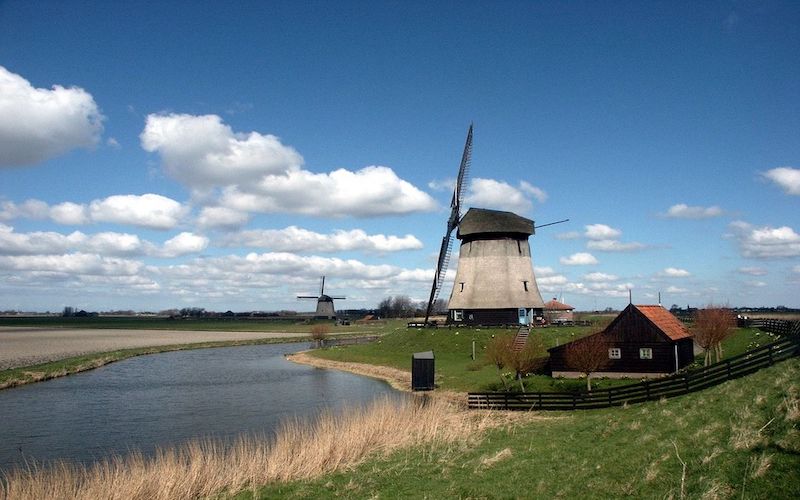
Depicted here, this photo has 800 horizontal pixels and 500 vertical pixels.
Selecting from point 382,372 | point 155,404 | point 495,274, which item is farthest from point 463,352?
point 155,404

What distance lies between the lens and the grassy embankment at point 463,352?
32.7m

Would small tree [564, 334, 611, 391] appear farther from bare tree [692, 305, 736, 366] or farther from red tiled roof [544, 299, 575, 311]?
red tiled roof [544, 299, 575, 311]

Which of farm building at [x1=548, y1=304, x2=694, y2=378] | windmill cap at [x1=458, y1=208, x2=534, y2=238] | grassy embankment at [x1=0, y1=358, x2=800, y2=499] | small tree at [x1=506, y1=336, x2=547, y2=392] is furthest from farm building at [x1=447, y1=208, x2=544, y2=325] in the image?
grassy embankment at [x1=0, y1=358, x2=800, y2=499]

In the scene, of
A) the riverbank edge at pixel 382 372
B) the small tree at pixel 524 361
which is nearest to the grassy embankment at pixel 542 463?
the riverbank edge at pixel 382 372

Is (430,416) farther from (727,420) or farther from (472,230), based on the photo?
(472,230)

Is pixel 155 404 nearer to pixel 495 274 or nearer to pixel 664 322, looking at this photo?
pixel 664 322

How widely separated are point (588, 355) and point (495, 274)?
2178 centimetres

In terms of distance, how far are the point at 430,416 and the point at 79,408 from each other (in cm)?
2016

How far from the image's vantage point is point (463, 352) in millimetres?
45875

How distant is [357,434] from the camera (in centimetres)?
1858

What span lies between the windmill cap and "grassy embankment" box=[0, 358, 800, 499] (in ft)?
109

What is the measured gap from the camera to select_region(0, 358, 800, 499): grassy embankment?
11000mm

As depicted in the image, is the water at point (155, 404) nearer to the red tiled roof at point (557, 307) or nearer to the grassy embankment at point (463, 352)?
the grassy embankment at point (463, 352)

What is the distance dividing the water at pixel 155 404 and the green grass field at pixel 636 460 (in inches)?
436
